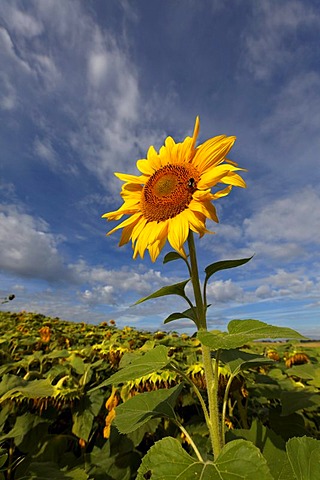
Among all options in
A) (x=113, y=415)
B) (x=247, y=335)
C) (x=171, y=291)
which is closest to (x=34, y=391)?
(x=113, y=415)

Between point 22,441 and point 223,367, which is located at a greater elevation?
point 223,367

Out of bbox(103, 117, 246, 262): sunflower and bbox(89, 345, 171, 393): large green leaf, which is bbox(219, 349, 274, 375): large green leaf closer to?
bbox(89, 345, 171, 393): large green leaf

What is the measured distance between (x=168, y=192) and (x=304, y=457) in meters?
1.44

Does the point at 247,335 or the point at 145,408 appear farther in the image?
the point at 145,408

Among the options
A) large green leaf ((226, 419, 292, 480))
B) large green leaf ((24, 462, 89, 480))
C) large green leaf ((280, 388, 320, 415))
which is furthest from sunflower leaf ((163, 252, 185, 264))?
large green leaf ((24, 462, 89, 480))

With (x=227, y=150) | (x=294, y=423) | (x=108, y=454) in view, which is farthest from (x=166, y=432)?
(x=227, y=150)

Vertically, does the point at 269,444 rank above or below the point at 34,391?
below

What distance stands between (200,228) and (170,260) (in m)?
0.27

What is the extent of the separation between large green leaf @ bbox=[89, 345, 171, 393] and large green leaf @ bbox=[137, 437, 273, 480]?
0.92 feet

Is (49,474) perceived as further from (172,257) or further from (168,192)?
(168,192)

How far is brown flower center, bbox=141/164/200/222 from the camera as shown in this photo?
1804 mm

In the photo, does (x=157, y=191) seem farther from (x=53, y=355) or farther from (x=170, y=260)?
(x=53, y=355)

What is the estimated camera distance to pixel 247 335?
3.85 feet

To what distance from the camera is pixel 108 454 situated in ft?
8.09
